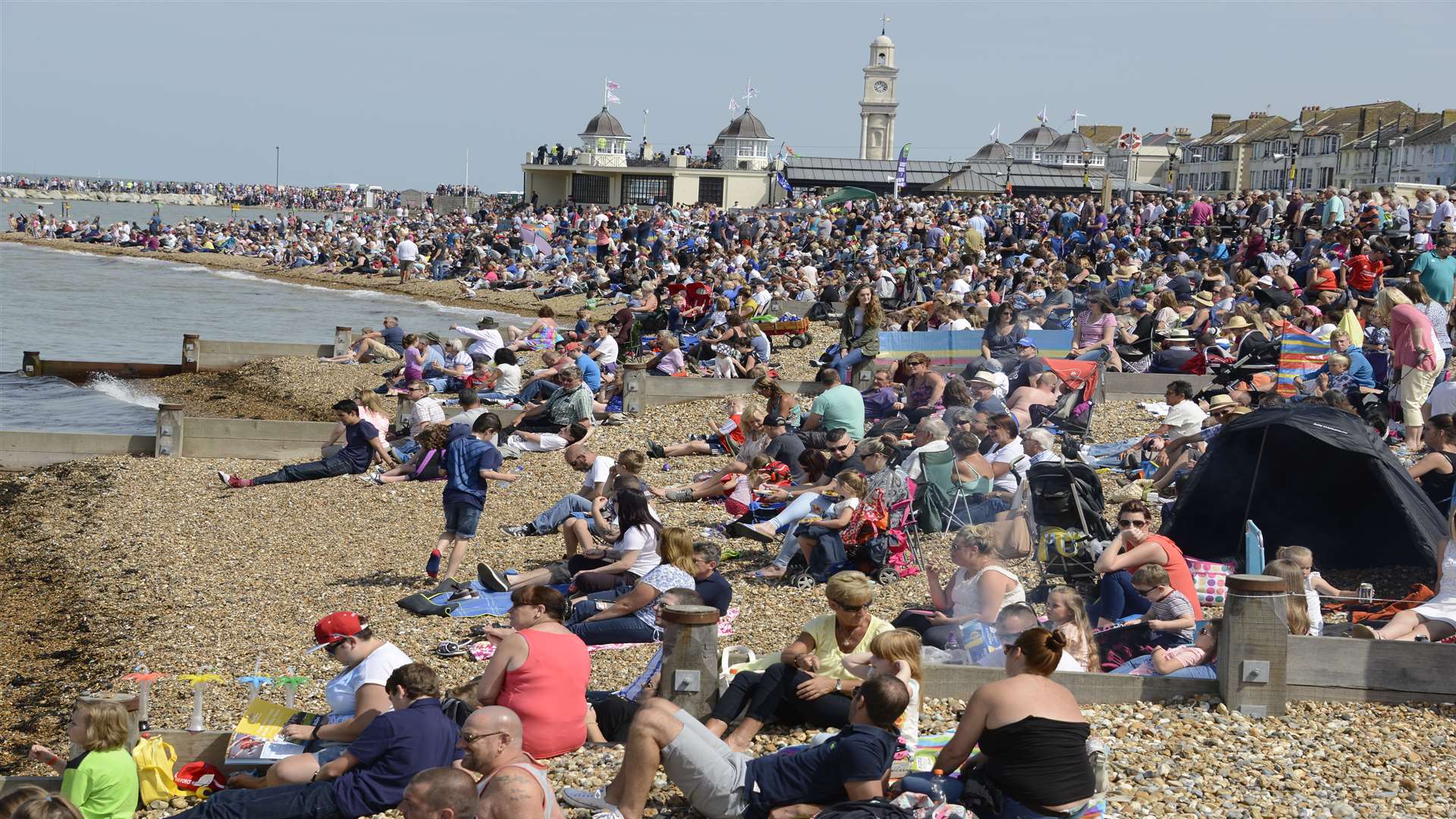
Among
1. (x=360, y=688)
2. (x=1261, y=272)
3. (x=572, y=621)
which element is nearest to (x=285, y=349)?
(x=1261, y=272)

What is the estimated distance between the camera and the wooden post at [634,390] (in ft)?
54.0

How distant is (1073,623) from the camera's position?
6969mm

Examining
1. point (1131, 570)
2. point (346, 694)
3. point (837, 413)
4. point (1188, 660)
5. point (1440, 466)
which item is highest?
point (1440, 466)

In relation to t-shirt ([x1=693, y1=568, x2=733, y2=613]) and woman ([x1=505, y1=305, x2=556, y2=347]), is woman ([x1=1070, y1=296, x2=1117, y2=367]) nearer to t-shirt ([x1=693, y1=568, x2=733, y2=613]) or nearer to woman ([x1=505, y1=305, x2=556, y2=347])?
t-shirt ([x1=693, y1=568, x2=733, y2=613])

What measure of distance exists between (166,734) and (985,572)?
4.18 metres

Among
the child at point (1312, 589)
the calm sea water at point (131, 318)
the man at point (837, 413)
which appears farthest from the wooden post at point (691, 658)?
the calm sea water at point (131, 318)

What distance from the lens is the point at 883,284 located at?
22828mm

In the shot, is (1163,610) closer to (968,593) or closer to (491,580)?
(968,593)

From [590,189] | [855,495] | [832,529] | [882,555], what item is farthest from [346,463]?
[590,189]

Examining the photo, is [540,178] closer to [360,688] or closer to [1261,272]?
[1261,272]

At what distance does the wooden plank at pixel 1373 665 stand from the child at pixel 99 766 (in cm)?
552

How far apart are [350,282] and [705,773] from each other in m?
44.3

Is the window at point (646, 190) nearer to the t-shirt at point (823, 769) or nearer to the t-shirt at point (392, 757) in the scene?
the t-shirt at point (392, 757)

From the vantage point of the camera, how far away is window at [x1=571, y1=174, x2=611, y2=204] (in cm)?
6969
